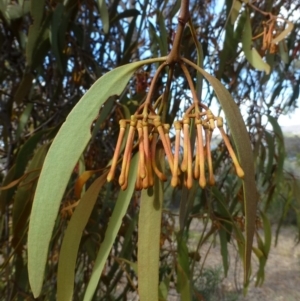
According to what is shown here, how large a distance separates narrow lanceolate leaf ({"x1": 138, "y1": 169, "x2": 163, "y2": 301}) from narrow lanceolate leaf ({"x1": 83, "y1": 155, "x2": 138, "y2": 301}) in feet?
0.20

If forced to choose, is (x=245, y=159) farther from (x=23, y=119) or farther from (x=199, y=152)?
(x=23, y=119)

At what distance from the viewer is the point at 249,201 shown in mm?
425

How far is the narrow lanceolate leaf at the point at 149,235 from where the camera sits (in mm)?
493

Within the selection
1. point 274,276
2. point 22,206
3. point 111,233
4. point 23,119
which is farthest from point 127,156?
point 274,276

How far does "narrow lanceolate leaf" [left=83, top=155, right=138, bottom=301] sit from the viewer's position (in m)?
0.55

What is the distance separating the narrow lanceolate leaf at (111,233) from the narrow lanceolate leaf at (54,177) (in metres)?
0.10

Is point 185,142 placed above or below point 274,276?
above

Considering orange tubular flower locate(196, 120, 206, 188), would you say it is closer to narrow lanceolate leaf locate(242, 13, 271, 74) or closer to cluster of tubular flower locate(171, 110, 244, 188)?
cluster of tubular flower locate(171, 110, 244, 188)

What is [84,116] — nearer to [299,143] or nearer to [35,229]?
[35,229]

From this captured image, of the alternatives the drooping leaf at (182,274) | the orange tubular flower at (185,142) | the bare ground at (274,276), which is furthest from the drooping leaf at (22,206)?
the bare ground at (274,276)

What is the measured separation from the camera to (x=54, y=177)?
0.45m

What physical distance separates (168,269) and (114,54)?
29.8 inches

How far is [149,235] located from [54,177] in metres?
0.12

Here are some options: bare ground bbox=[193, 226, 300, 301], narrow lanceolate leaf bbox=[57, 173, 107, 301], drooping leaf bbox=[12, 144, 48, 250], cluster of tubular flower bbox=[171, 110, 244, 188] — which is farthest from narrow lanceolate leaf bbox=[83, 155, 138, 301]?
bare ground bbox=[193, 226, 300, 301]
